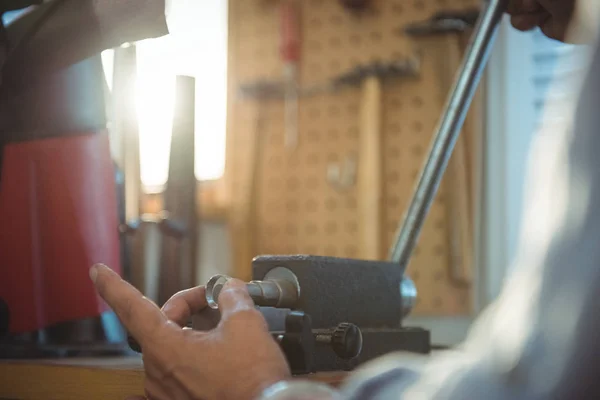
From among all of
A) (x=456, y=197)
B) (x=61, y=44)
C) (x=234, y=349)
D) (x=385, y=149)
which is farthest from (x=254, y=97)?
(x=234, y=349)

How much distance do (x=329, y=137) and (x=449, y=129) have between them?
4.59 feet

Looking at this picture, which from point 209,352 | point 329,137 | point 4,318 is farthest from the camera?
point 329,137

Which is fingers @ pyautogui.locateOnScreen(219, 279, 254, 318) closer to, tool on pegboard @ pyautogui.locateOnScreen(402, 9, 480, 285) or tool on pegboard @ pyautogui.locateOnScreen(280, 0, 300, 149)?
tool on pegboard @ pyautogui.locateOnScreen(402, 9, 480, 285)

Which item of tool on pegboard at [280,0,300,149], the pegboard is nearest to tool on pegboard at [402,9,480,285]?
the pegboard

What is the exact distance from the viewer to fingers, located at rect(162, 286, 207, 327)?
527 mm

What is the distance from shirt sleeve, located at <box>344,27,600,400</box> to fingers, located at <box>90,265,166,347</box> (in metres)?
0.21

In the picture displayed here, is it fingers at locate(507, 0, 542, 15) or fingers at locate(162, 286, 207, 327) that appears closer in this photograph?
fingers at locate(162, 286, 207, 327)

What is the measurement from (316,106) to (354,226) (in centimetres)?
42

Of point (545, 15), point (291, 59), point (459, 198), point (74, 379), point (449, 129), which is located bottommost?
point (74, 379)

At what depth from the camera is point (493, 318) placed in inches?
14.6

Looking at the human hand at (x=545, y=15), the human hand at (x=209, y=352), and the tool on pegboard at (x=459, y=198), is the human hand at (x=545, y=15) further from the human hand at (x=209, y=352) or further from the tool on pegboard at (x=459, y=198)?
the tool on pegboard at (x=459, y=198)

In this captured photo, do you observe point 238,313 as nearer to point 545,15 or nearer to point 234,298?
point 234,298

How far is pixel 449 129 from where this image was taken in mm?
843

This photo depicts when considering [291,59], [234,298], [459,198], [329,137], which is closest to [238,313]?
[234,298]
